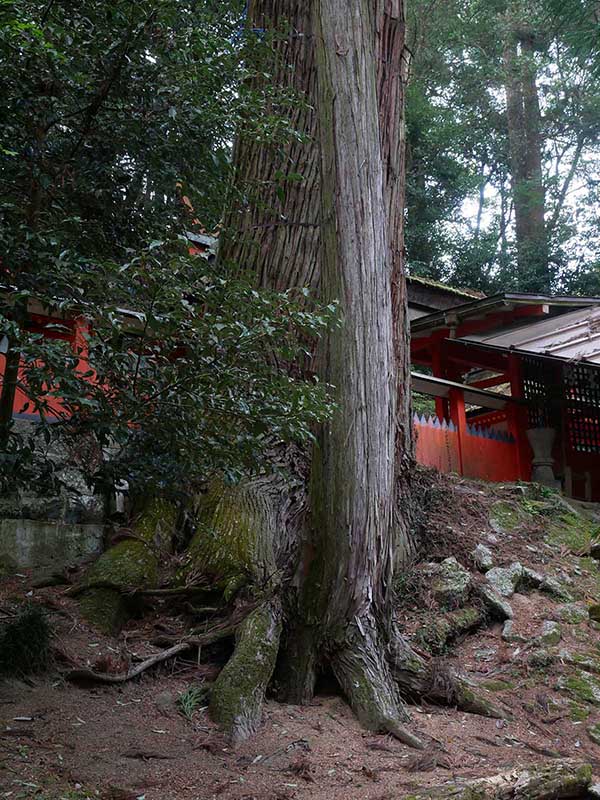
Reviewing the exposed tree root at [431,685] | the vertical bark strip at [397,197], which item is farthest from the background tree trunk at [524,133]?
the exposed tree root at [431,685]

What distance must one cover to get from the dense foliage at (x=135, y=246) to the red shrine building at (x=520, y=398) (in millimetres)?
6618

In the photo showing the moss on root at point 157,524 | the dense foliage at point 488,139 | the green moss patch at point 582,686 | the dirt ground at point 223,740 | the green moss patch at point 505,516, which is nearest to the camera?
the dirt ground at point 223,740

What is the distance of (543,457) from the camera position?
1160cm

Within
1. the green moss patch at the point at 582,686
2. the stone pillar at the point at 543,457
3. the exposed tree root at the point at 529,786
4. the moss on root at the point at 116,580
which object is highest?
the stone pillar at the point at 543,457

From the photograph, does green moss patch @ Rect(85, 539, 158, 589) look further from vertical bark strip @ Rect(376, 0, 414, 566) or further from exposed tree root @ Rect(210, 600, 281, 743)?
vertical bark strip @ Rect(376, 0, 414, 566)

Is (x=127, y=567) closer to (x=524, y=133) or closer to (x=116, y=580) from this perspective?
(x=116, y=580)

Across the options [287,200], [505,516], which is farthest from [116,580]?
[505,516]

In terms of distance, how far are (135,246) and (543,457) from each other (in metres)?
8.33

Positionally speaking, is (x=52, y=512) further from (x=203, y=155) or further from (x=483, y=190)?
(x=483, y=190)

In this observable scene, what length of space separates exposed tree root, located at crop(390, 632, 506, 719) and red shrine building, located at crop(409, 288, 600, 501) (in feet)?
16.7

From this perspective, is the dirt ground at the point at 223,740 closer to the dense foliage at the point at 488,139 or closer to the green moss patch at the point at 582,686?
the green moss patch at the point at 582,686

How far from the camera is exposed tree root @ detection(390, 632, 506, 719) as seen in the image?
5.55m

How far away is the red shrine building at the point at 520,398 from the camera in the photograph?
10.9m

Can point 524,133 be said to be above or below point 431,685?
above
